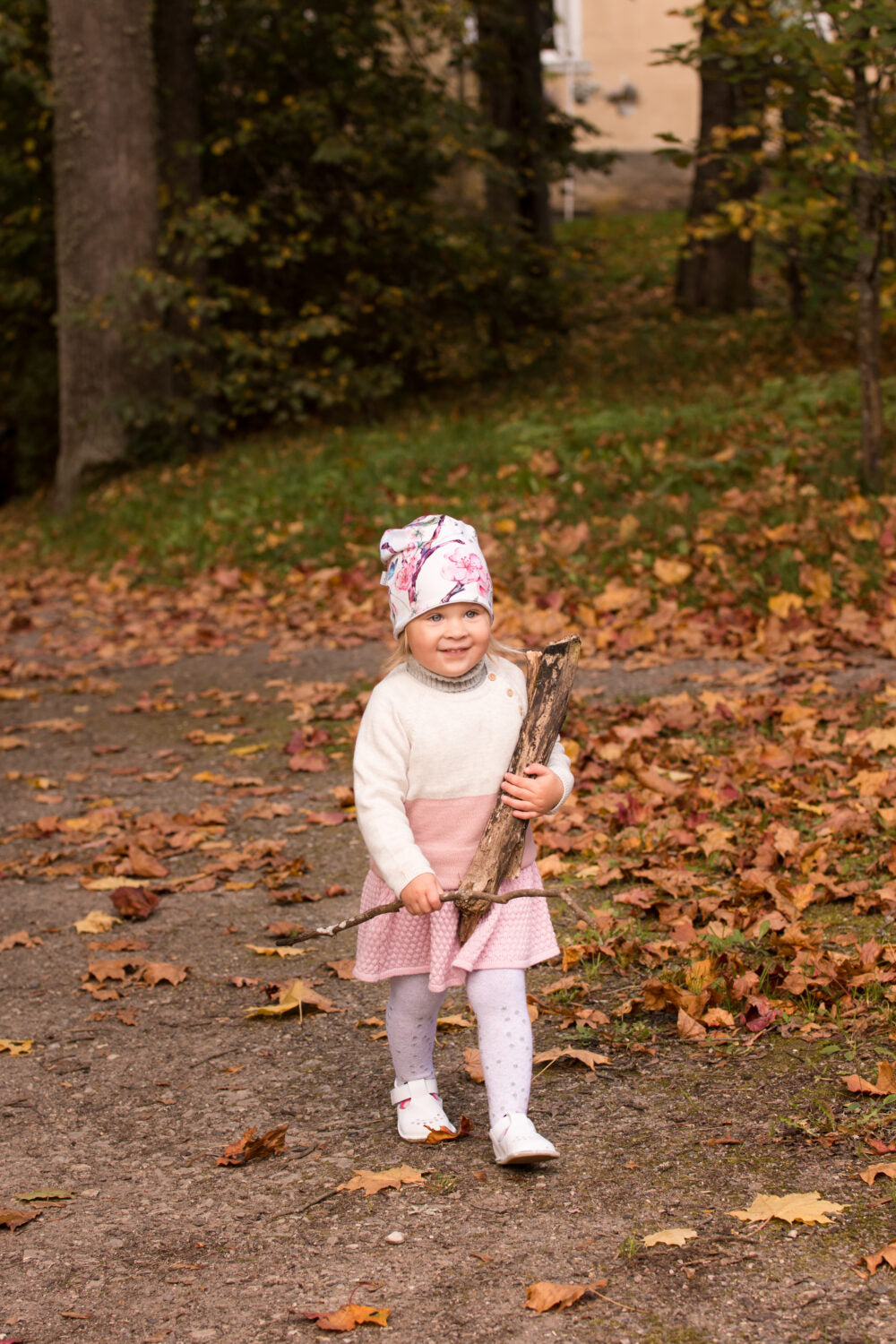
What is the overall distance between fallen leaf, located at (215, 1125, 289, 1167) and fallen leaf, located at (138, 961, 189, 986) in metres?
1.04

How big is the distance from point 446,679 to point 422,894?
1.57 ft

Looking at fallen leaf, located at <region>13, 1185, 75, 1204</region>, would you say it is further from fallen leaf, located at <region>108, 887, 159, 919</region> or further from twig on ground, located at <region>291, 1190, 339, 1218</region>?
fallen leaf, located at <region>108, 887, 159, 919</region>

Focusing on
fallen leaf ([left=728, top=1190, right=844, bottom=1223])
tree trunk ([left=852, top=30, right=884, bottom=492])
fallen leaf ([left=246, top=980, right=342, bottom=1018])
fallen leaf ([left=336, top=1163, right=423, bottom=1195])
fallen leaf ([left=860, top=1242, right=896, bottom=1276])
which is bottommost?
fallen leaf ([left=246, top=980, right=342, bottom=1018])

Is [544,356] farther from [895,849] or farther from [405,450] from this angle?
[895,849]

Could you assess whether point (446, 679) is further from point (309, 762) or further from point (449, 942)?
point (309, 762)

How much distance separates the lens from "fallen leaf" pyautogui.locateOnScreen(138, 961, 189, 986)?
396cm

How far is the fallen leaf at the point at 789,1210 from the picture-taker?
247 centimetres

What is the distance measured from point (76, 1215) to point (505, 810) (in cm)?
120

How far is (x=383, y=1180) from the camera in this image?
2744 millimetres

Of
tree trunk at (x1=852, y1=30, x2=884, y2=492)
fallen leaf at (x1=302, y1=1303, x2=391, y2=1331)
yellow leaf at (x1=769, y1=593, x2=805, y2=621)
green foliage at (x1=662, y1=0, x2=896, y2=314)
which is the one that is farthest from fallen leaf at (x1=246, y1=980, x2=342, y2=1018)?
tree trunk at (x1=852, y1=30, x2=884, y2=492)

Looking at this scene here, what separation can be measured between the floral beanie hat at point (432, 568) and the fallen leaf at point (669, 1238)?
50.5 inches

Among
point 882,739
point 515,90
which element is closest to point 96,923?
point 882,739

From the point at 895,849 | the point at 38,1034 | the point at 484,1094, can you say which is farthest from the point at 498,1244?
the point at 895,849

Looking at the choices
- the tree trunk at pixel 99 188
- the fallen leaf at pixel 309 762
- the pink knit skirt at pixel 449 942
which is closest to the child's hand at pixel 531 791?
the pink knit skirt at pixel 449 942
